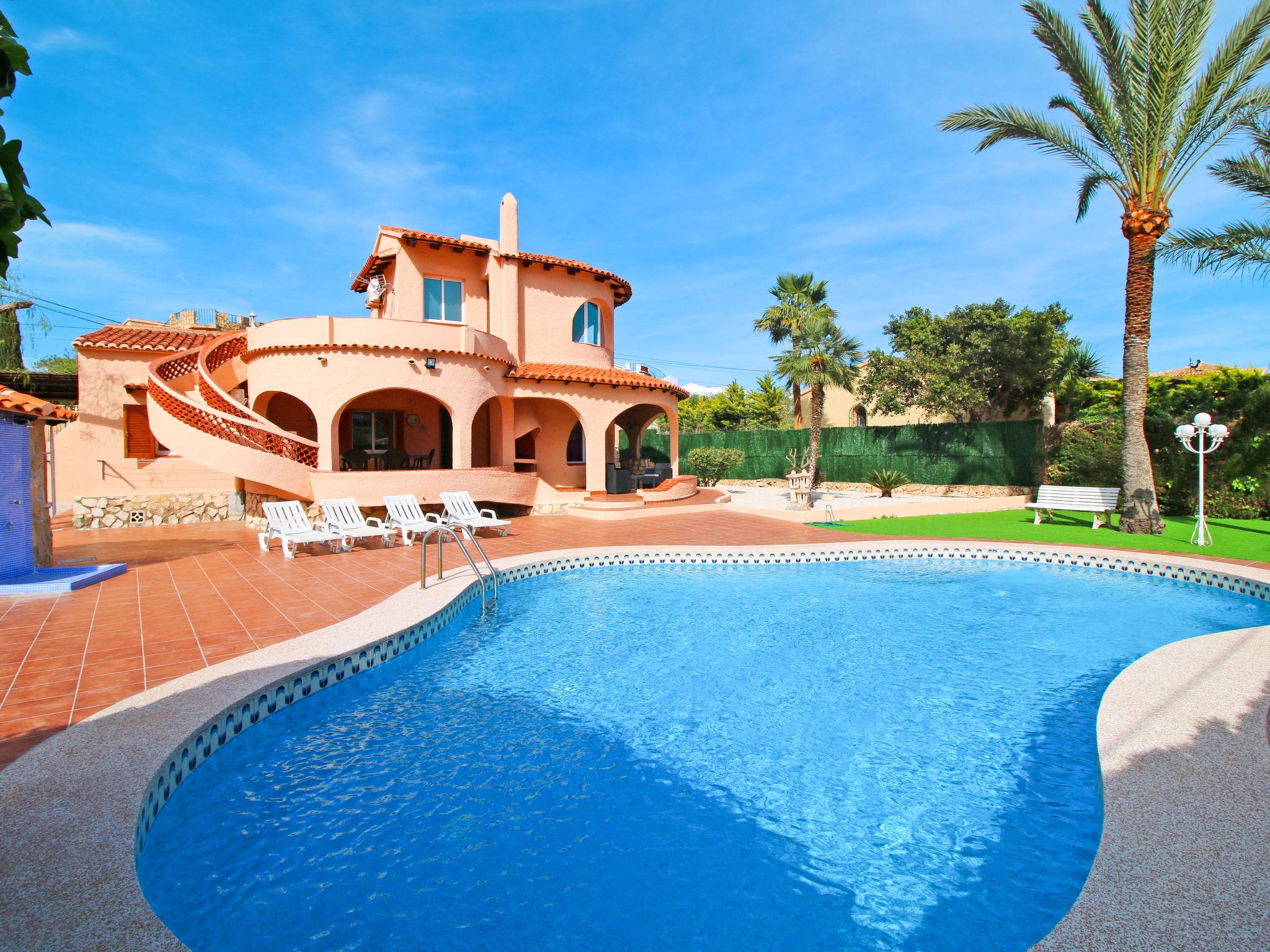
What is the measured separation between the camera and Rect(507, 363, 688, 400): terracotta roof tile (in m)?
18.7

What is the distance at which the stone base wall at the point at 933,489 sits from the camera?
77.9ft

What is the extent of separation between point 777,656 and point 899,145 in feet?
59.9

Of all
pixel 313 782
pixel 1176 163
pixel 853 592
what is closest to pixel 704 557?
pixel 853 592

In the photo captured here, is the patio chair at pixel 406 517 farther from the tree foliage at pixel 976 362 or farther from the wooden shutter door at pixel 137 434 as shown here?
the tree foliage at pixel 976 362

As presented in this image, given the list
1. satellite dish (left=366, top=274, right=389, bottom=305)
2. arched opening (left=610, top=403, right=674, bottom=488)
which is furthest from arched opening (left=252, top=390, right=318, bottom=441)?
arched opening (left=610, top=403, right=674, bottom=488)

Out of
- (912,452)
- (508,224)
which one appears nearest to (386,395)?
(508,224)

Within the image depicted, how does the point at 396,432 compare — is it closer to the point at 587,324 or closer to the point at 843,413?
the point at 587,324

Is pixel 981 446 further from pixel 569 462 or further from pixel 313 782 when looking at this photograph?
pixel 313 782

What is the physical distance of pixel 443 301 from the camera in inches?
781

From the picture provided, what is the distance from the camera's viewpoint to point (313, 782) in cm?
476

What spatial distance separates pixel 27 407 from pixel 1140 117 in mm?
22224

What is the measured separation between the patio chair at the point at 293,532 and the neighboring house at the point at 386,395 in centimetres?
181

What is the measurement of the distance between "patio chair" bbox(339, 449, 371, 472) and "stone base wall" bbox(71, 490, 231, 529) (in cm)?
385

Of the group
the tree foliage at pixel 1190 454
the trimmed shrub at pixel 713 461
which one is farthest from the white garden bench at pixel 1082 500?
the trimmed shrub at pixel 713 461
